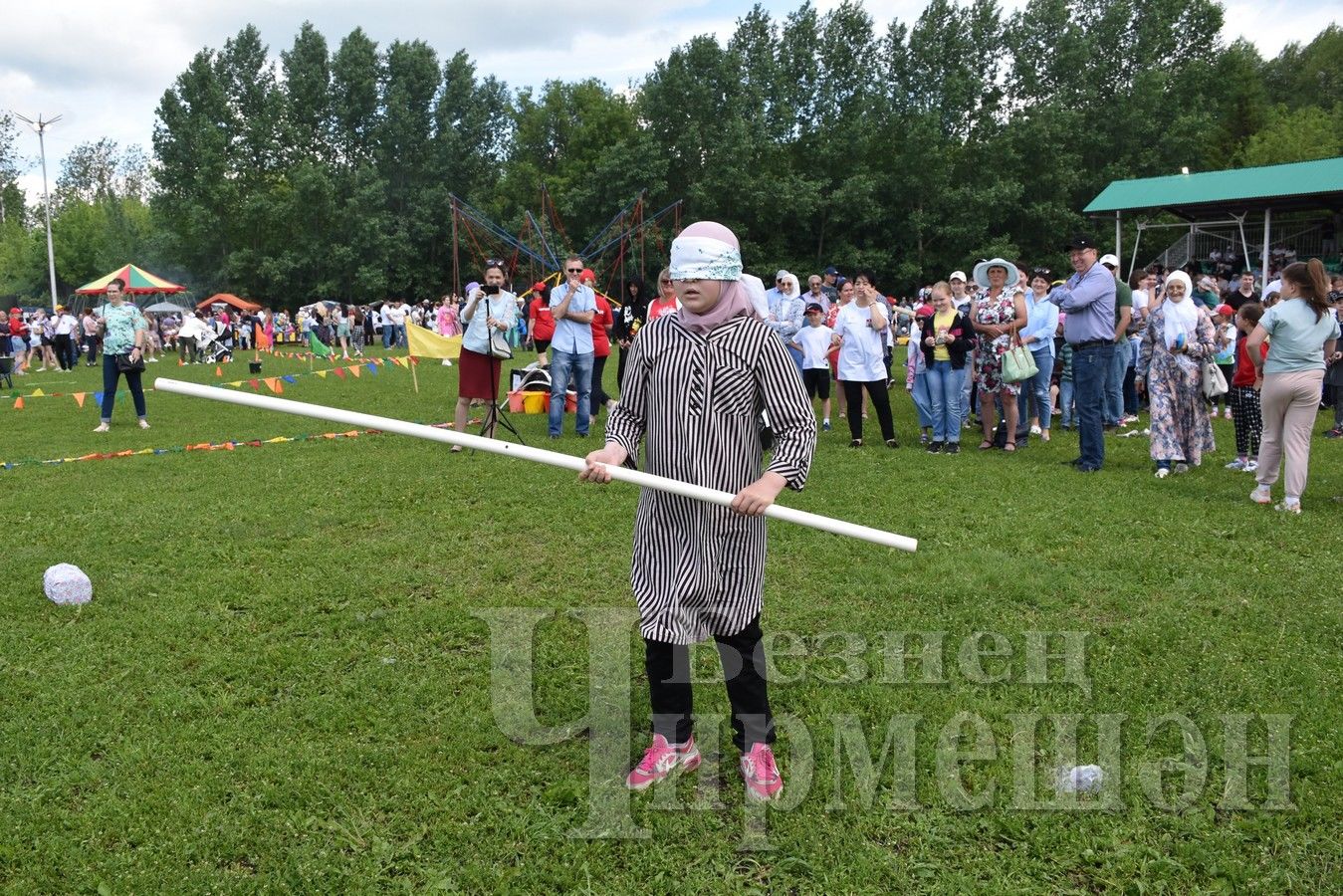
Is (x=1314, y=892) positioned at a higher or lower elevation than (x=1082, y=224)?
lower

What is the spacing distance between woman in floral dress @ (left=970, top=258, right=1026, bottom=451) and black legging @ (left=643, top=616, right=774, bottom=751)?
784 cm

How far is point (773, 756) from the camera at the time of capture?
12.8 ft

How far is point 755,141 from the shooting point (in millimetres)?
51750

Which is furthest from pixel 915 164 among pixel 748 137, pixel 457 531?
pixel 457 531

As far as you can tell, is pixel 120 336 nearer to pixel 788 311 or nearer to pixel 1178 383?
pixel 788 311

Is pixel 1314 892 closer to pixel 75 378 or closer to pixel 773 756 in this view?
pixel 773 756

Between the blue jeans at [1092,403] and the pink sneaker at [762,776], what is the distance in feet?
22.8

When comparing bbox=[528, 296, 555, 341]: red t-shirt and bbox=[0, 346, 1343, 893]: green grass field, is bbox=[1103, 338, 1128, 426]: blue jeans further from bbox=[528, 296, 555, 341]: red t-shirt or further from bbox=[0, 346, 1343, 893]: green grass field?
bbox=[528, 296, 555, 341]: red t-shirt

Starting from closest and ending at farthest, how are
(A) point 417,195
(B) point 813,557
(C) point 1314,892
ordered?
(C) point 1314,892 < (B) point 813,557 < (A) point 417,195

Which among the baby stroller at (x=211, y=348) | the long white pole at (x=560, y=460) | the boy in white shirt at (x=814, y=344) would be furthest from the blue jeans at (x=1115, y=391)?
the baby stroller at (x=211, y=348)

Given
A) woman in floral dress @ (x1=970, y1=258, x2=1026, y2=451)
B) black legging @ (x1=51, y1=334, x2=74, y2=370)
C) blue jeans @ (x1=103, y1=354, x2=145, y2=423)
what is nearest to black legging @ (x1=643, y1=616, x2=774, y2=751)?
woman in floral dress @ (x1=970, y1=258, x2=1026, y2=451)

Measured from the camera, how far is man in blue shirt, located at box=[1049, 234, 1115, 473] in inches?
375

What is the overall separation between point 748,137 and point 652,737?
49639 millimetres

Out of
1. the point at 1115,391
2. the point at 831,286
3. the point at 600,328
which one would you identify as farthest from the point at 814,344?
the point at 1115,391
